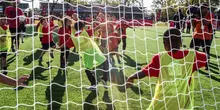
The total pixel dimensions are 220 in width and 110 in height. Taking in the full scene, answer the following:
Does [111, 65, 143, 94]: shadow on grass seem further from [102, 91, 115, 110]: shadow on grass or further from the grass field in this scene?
[102, 91, 115, 110]: shadow on grass

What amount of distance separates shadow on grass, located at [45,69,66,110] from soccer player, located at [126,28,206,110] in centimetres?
173

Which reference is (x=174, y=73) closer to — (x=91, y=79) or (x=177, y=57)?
(x=177, y=57)

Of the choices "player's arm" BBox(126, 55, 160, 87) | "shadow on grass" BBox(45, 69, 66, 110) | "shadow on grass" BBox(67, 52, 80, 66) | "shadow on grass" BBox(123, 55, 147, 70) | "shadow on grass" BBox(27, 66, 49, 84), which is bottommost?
Result: "shadow on grass" BBox(45, 69, 66, 110)

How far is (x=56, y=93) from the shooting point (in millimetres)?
4992

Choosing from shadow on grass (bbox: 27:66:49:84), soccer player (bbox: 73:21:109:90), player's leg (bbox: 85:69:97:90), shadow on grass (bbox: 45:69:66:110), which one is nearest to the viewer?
shadow on grass (bbox: 45:69:66:110)

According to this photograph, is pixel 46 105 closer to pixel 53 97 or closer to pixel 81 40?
pixel 53 97

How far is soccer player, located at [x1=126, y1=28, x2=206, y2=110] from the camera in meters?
2.71

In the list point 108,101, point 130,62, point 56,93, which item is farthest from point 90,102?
point 130,62

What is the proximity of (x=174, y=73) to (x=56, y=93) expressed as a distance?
281cm

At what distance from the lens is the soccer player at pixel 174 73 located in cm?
271

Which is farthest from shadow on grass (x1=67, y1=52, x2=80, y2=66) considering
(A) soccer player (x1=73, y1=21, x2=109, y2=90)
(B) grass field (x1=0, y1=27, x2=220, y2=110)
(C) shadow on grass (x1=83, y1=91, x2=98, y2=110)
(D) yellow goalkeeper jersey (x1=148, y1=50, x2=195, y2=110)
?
(D) yellow goalkeeper jersey (x1=148, y1=50, x2=195, y2=110)

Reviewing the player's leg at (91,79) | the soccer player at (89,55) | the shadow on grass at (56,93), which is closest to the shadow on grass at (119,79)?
the soccer player at (89,55)

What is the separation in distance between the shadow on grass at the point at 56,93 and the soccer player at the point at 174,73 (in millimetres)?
1726

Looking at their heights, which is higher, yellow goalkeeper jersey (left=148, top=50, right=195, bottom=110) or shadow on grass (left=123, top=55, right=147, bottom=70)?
yellow goalkeeper jersey (left=148, top=50, right=195, bottom=110)
